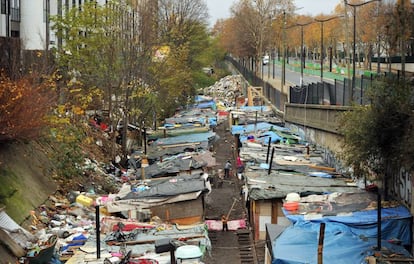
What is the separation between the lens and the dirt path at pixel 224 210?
64.5 ft

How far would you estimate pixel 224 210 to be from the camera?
84.5 ft

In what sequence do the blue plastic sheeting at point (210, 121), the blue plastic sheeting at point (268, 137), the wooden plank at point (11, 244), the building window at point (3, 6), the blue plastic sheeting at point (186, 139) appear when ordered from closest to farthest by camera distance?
the wooden plank at point (11, 244) < the blue plastic sheeting at point (268, 137) < the blue plastic sheeting at point (186, 139) < the building window at point (3, 6) < the blue plastic sheeting at point (210, 121)

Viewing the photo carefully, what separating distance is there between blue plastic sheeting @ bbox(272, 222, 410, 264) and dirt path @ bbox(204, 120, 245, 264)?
10.5ft

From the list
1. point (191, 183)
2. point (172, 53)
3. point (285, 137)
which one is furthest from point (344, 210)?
point (172, 53)

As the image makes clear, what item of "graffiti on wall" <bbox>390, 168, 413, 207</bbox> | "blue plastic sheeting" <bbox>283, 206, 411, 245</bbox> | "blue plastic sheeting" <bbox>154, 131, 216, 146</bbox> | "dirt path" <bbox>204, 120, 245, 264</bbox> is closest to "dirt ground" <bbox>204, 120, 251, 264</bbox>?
"dirt path" <bbox>204, 120, 245, 264</bbox>

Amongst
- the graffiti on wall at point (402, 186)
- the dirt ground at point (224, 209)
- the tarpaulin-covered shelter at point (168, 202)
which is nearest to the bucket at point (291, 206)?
the dirt ground at point (224, 209)

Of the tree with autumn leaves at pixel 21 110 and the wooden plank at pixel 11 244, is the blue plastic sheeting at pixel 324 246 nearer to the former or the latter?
the wooden plank at pixel 11 244

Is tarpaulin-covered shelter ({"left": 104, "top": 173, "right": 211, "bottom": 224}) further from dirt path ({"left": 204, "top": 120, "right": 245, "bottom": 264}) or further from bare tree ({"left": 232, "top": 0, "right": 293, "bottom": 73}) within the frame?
bare tree ({"left": 232, "top": 0, "right": 293, "bottom": 73})

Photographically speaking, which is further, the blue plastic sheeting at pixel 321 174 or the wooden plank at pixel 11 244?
the blue plastic sheeting at pixel 321 174

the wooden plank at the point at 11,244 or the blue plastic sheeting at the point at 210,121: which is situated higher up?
the blue plastic sheeting at the point at 210,121

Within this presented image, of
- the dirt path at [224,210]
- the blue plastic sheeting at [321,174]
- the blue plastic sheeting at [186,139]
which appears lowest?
the dirt path at [224,210]

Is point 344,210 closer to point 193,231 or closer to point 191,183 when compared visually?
point 193,231

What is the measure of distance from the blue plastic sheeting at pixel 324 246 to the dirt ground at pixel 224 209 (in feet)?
10.3

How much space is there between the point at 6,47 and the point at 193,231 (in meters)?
13.1
